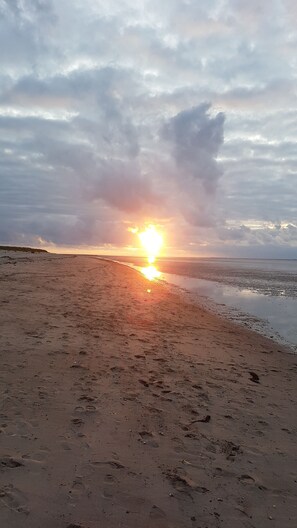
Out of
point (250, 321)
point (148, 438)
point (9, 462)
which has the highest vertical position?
point (9, 462)

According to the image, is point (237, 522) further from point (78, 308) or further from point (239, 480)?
point (78, 308)

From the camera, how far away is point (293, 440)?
21.6 feet

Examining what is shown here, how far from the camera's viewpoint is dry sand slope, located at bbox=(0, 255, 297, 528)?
452cm

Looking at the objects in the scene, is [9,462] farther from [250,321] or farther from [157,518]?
[250,321]

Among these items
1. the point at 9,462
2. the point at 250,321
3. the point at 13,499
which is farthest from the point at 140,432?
the point at 250,321

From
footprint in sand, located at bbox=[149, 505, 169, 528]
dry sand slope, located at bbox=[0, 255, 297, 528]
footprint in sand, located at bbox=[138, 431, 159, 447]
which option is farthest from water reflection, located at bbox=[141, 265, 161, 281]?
footprint in sand, located at bbox=[149, 505, 169, 528]

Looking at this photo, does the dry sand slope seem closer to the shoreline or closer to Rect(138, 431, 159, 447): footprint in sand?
Rect(138, 431, 159, 447): footprint in sand

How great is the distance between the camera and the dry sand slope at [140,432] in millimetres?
4516

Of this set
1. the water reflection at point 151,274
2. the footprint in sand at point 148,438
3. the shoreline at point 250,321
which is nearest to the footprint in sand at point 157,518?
the footprint in sand at point 148,438

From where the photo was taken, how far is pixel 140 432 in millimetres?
6273

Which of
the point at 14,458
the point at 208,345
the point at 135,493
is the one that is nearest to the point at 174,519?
the point at 135,493

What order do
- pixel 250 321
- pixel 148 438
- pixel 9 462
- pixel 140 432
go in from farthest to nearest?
pixel 250 321, pixel 140 432, pixel 148 438, pixel 9 462

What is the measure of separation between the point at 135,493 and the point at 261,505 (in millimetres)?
1685

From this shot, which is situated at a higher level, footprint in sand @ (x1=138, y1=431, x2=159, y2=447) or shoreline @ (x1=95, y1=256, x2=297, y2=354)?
footprint in sand @ (x1=138, y1=431, x2=159, y2=447)
